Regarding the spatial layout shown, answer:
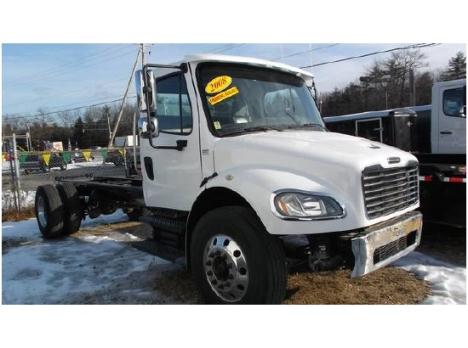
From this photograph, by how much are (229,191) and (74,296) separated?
233 centimetres

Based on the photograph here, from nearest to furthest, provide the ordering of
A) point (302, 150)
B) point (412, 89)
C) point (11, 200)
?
point (302, 150), point (11, 200), point (412, 89)

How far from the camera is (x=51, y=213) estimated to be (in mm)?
7523

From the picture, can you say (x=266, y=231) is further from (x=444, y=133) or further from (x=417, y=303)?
(x=444, y=133)

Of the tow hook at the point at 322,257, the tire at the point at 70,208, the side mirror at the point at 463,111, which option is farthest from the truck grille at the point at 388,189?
the side mirror at the point at 463,111

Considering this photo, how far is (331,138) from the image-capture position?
163 inches

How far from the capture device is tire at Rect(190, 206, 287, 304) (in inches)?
135

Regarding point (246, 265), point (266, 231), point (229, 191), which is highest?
point (229, 191)

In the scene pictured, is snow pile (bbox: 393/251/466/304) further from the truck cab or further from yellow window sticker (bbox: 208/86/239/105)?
the truck cab

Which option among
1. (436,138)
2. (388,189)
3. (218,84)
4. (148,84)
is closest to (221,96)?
(218,84)

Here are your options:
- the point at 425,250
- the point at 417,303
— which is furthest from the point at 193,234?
the point at 425,250

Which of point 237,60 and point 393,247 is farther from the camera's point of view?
point 237,60

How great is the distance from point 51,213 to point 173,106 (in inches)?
168

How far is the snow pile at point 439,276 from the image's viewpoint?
14.4ft

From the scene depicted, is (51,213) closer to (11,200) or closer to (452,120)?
A: (11,200)
